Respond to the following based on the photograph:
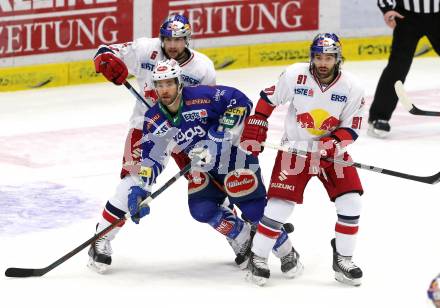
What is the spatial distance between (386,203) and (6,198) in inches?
96.7

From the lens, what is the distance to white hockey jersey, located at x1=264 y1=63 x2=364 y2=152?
6605 mm

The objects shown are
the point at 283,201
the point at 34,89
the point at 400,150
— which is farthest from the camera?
the point at 34,89

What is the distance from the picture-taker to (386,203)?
827 centimetres

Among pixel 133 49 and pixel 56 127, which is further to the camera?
pixel 56 127

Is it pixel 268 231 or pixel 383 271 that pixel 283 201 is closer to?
pixel 268 231

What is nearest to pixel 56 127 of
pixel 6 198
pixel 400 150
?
pixel 6 198

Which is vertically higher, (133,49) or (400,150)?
(133,49)

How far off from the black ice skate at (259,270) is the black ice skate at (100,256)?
0.79m

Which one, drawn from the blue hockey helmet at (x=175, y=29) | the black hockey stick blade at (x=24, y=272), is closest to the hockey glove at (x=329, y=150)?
the blue hockey helmet at (x=175, y=29)

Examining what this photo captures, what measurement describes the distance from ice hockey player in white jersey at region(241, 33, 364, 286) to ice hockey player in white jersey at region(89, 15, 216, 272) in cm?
64

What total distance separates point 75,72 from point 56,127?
119 cm

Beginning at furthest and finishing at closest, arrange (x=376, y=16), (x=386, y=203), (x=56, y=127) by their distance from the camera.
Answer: (x=376, y=16) < (x=56, y=127) < (x=386, y=203)

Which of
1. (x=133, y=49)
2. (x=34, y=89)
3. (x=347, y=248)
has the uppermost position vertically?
(x=133, y=49)

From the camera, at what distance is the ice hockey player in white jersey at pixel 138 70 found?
6902 millimetres
